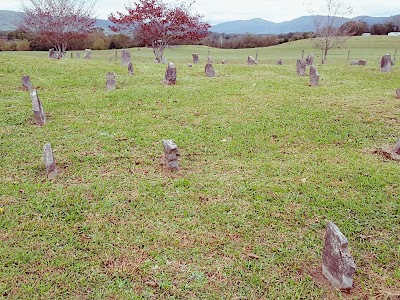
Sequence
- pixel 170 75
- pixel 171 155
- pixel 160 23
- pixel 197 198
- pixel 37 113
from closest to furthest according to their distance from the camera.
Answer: pixel 197 198 → pixel 171 155 → pixel 37 113 → pixel 170 75 → pixel 160 23

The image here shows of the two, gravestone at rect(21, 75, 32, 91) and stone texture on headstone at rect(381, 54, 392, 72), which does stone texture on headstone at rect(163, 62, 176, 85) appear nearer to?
gravestone at rect(21, 75, 32, 91)

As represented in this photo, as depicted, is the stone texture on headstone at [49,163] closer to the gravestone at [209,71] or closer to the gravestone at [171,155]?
the gravestone at [171,155]

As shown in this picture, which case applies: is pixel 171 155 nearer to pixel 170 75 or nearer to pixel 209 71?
pixel 170 75

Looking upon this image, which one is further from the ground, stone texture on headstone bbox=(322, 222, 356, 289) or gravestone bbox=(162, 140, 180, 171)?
gravestone bbox=(162, 140, 180, 171)

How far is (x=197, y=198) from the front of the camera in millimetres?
4996

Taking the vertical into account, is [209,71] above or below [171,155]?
above

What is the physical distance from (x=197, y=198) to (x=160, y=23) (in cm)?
1862

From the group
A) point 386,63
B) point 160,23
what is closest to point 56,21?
point 160,23

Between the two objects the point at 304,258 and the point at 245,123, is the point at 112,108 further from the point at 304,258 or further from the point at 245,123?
the point at 304,258

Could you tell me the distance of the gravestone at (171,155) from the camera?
18.4ft

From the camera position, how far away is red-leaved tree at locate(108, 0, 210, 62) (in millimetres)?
21297

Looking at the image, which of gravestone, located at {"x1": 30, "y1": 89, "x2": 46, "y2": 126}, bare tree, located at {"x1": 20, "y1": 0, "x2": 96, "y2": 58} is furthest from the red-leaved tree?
gravestone, located at {"x1": 30, "y1": 89, "x2": 46, "y2": 126}

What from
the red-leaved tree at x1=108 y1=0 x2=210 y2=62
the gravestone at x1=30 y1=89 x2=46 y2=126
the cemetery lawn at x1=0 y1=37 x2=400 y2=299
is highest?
the red-leaved tree at x1=108 y1=0 x2=210 y2=62

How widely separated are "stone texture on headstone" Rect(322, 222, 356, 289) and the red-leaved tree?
19.9 metres
